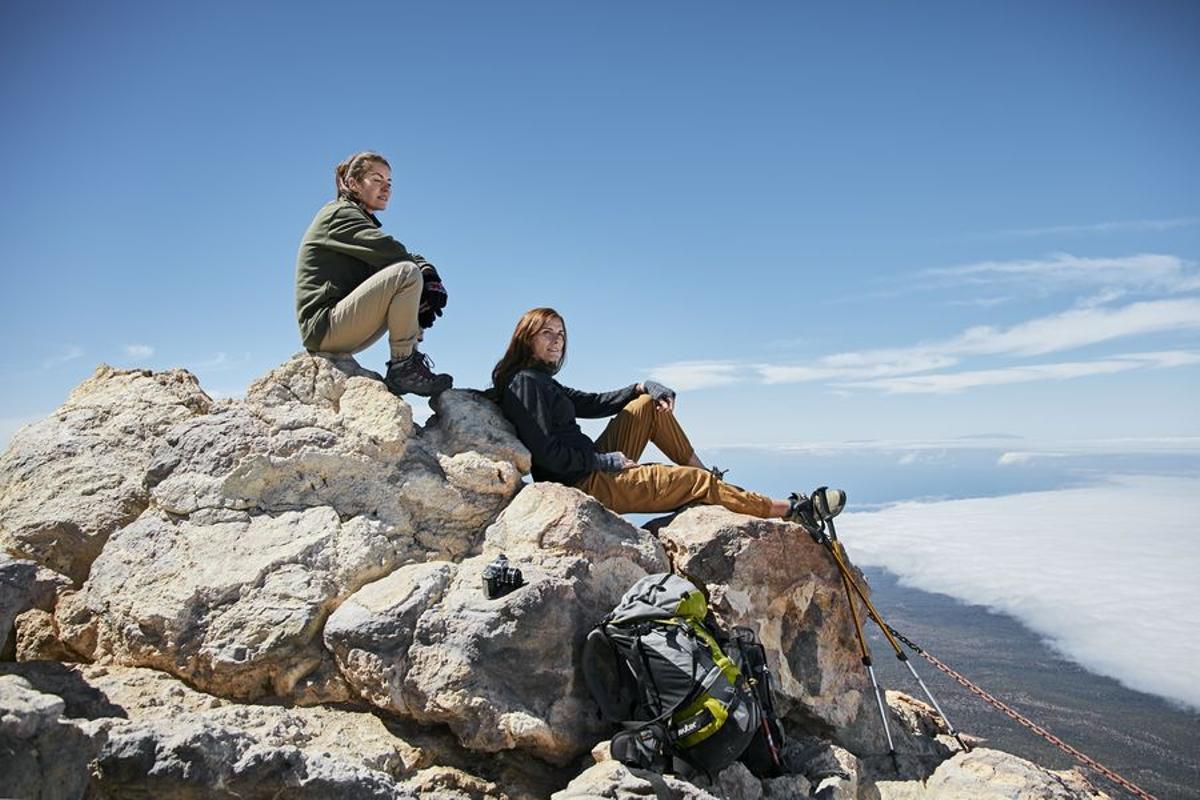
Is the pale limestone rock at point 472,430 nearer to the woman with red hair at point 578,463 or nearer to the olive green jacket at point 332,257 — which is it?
the woman with red hair at point 578,463

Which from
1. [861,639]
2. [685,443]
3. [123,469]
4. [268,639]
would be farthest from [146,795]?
[861,639]

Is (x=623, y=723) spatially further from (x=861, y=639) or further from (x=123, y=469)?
(x=123, y=469)

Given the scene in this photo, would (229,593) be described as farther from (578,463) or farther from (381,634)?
(578,463)

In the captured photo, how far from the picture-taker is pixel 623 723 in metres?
5.45

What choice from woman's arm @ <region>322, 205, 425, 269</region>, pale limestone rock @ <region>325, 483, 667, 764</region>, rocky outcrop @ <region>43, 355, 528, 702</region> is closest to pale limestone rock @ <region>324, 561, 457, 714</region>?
pale limestone rock @ <region>325, 483, 667, 764</region>

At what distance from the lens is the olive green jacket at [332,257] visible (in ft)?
24.6

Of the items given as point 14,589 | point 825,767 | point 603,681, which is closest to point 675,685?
point 603,681

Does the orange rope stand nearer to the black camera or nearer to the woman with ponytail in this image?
the black camera

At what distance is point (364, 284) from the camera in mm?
7254

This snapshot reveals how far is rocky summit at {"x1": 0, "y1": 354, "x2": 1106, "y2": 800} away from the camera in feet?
16.2

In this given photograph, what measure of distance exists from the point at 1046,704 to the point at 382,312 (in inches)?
4587

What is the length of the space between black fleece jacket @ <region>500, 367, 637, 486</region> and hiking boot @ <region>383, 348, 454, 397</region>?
0.87 metres

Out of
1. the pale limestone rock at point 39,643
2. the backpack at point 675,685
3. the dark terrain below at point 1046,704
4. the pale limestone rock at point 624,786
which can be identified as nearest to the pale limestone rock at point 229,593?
the pale limestone rock at point 39,643

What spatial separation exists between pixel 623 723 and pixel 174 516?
4749mm
